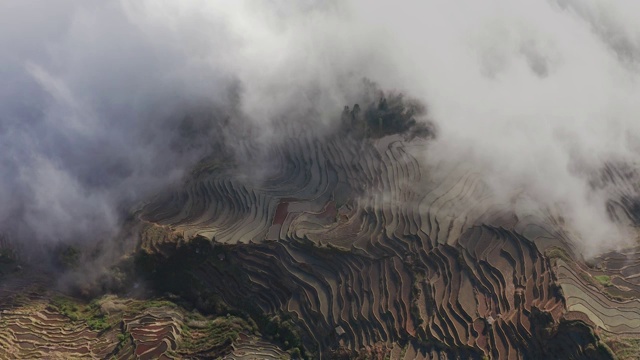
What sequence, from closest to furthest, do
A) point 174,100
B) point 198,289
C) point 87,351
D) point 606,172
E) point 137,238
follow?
point 87,351
point 198,289
point 137,238
point 606,172
point 174,100

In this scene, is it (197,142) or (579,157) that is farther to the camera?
(197,142)

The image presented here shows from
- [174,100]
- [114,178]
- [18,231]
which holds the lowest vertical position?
[18,231]

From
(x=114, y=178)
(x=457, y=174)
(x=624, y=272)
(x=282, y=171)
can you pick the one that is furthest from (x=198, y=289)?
(x=624, y=272)

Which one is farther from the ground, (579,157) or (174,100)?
(174,100)

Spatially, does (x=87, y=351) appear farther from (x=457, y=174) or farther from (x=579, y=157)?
(x=579, y=157)

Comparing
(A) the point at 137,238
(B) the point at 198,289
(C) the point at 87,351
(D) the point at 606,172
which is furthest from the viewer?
(D) the point at 606,172

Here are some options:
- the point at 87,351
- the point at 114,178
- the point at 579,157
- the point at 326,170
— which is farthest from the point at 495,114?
the point at 87,351

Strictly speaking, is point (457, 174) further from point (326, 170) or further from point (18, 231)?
point (18, 231)
